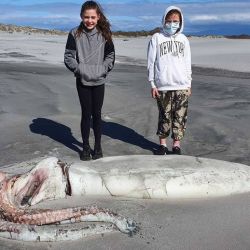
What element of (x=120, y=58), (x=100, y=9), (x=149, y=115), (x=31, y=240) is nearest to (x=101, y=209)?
(x=31, y=240)

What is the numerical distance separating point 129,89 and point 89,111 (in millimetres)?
5664

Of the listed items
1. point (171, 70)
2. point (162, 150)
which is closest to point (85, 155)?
point (162, 150)

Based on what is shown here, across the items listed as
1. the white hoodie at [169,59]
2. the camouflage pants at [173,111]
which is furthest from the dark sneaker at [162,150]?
the white hoodie at [169,59]

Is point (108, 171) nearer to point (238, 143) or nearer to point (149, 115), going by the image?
point (238, 143)

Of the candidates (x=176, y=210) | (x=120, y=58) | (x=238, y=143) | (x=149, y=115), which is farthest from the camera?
(x=120, y=58)

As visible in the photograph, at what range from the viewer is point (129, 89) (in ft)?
40.4

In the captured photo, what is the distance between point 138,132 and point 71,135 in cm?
101

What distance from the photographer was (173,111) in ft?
23.0

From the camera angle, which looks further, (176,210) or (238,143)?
(238,143)

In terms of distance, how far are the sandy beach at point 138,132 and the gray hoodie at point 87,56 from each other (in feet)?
3.71

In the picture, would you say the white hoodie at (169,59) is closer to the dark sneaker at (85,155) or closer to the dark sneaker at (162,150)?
the dark sneaker at (162,150)

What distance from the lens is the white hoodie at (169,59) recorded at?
6820 millimetres

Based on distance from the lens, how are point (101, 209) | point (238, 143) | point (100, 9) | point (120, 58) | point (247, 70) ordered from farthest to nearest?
point (120, 58) → point (247, 70) → point (238, 143) → point (100, 9) → point (101, 209)

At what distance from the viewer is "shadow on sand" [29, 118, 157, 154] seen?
7.72 meters
